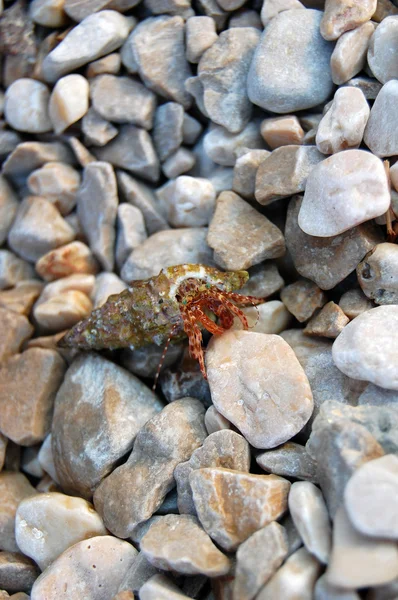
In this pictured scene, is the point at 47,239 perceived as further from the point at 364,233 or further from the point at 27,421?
the point at 364,233

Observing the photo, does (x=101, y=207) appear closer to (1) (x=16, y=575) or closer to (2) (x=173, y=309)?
(2) (x=173, y=309)

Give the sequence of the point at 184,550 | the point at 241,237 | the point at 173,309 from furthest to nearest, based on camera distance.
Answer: the point at 241,237 < the point at 173,309 < the point at 184,550

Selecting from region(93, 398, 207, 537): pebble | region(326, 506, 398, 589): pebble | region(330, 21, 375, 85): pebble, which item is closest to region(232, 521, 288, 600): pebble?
region(326, 506, 398, 589): pebble

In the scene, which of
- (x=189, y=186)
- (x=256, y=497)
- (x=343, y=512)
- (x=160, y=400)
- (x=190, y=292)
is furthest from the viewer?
(x=189, y=186)

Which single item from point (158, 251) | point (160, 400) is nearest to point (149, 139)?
point (158, 251)

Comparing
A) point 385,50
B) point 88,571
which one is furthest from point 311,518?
point 385,50

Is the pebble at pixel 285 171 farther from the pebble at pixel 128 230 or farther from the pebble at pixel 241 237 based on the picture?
the pebble at pixel 128 230

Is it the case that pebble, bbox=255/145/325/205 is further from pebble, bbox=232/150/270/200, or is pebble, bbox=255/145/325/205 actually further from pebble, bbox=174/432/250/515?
pebble, bbox=174/432/250/515
